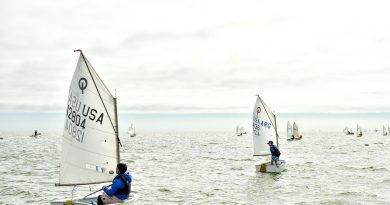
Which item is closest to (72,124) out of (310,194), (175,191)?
(175,191)

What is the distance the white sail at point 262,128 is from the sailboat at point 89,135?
24.7 metres

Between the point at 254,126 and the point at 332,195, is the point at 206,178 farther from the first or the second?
the point at 332,195

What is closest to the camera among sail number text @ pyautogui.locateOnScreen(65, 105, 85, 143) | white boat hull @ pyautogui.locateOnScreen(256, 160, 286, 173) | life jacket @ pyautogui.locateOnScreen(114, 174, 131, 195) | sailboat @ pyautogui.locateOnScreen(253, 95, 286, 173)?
life jacket @ pyautogui.locateOnScreen(114, 174, 131, 195)

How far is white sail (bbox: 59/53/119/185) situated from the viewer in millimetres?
17500

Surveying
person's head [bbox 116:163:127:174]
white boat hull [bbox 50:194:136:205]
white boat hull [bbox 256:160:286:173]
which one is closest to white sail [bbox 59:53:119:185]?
white boat hull [bbox 50:194:136:205]

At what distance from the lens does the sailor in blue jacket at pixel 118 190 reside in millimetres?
15930

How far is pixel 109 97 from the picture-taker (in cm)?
1761

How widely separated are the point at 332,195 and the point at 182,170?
2055cm

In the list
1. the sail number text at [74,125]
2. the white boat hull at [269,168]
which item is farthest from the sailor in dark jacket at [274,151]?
the sail number text at [74,125]

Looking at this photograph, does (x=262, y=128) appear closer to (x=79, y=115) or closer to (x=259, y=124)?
(x=259, y=124)

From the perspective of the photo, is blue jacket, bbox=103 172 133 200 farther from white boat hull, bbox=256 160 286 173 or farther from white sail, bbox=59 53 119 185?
white boat hull, bbox=256 160 286 173

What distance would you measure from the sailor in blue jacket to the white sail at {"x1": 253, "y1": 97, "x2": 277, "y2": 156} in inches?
1020

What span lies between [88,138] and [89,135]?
143 millimetres

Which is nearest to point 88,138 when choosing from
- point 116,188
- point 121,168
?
point 121,168
